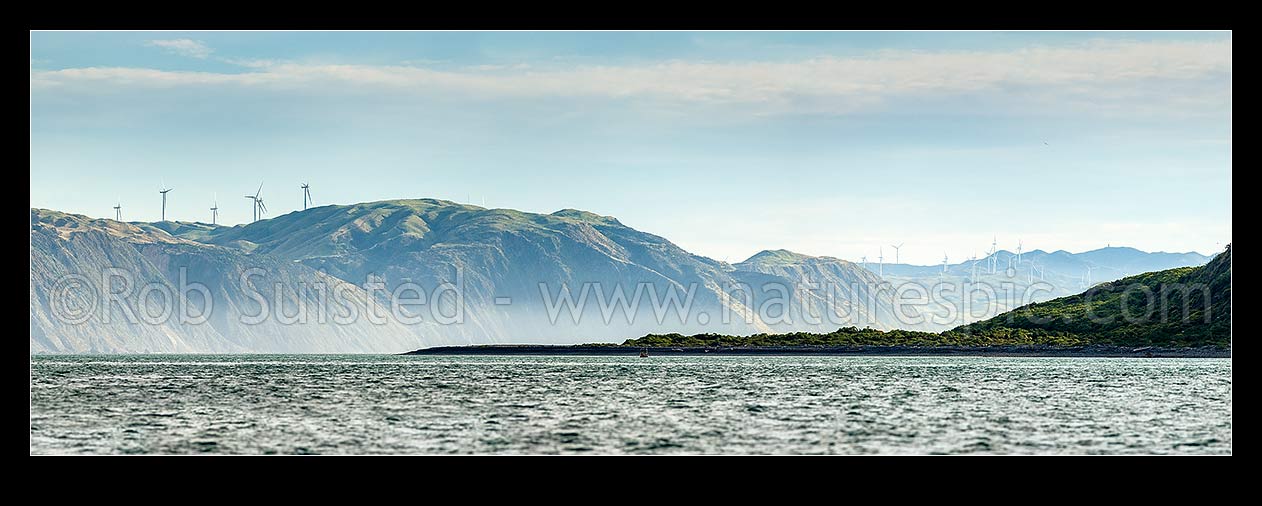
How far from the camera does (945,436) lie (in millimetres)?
67688

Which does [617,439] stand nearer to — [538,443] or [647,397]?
[538,443]

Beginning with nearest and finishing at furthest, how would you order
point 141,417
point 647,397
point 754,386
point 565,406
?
point 141,417 < point 565,406 < point 647,397 < point 754,386

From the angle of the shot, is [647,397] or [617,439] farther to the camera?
[647,397]
